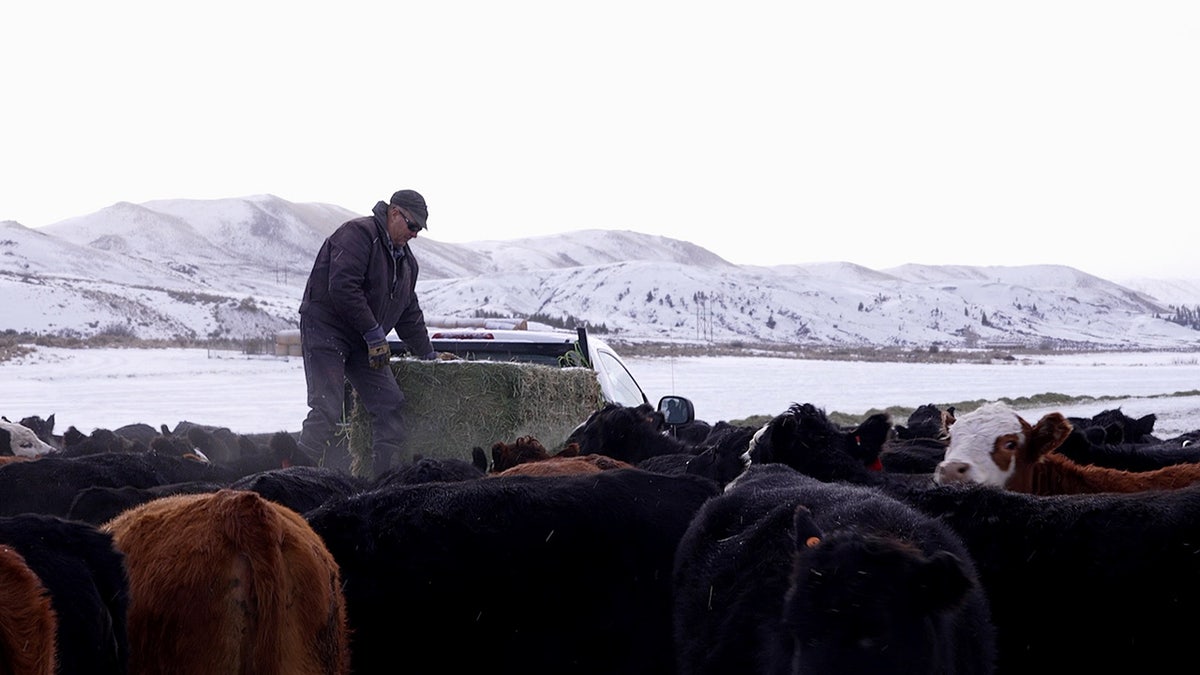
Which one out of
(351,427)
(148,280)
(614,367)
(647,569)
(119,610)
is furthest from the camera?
(148,280)

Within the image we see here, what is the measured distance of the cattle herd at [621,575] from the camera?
2.94m

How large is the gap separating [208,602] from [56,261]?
145155 millimetres

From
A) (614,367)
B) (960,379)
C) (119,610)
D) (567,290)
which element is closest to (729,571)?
(119,610)

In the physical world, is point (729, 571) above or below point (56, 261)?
below

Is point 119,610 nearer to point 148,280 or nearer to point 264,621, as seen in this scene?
point 264,621

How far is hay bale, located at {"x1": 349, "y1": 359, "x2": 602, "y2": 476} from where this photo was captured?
8477 millimetres

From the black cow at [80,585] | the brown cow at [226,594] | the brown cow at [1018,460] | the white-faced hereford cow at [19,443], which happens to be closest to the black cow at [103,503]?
the brown cow at [226,594]

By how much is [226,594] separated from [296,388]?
25032 millimetres

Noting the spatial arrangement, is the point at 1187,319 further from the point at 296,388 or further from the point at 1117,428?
the point at 1117,428

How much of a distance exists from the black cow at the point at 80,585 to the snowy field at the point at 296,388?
14.4m

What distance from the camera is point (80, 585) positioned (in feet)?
9.25

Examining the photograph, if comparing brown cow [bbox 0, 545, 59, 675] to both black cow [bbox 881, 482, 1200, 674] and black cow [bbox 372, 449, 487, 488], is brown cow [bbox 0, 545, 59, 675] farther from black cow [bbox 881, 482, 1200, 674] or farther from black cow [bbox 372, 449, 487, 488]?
A: black cow [bbox 881, 482, 1200, 674]

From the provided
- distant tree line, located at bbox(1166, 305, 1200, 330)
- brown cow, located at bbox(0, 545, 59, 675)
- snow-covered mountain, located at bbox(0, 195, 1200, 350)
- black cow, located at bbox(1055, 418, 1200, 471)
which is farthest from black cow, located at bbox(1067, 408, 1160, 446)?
distant tree line, located at bbox(1166, 305, 1200, 330)

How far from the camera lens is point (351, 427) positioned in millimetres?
8391
